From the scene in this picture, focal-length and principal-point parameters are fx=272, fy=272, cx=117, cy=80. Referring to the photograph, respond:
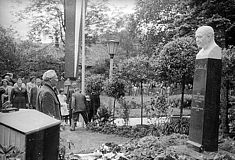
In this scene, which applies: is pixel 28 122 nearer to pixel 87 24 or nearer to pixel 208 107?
pixel 208 107

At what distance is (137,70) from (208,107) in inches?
155

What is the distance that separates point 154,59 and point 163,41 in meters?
2.72

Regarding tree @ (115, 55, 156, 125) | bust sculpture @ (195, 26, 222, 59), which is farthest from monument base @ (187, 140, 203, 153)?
tree @ (115, 55, 156, 125)

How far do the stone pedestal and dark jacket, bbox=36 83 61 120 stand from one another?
2527 millimetres

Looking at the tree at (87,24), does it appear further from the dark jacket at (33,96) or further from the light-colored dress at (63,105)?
the light-colored dress at (63,105)

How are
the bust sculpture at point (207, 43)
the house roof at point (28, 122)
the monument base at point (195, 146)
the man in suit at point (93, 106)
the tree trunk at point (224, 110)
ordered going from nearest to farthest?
1. the house roof at point (28, 122)
2. the monument base at point (195, 146)
3. the bust sculpture at point (207, 43)
4. the tree trunk at point (224, 110)
5. the man in suit at point (93, 106)

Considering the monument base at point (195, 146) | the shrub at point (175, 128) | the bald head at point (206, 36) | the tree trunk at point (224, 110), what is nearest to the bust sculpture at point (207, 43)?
the bald head at point (206, 36)

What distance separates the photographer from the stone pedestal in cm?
464

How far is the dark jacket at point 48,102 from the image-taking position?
11.1 feet

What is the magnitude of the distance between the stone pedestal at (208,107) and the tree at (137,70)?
3525mm

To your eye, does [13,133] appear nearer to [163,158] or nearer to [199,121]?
[163,158]

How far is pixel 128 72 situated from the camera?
852cm

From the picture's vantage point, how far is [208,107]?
4645mm

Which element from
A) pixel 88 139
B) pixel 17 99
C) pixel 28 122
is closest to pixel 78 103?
pixel 88 139
